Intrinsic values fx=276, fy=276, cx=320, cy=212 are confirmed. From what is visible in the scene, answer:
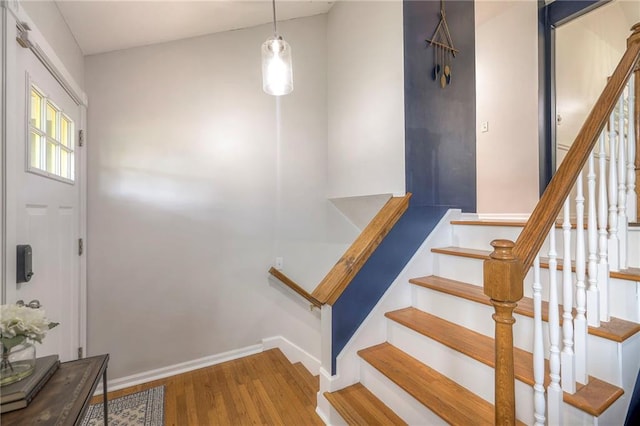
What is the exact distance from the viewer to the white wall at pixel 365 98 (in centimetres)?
191

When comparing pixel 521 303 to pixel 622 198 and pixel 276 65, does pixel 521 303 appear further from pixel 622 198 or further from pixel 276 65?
pixel 276 65

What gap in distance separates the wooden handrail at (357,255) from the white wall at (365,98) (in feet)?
0.70

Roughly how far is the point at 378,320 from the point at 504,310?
3.17ft

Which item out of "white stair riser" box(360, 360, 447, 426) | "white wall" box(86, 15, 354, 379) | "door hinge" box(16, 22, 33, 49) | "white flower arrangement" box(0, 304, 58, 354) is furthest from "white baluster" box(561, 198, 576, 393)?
"door hinge" box(16, 22, 33, 49)

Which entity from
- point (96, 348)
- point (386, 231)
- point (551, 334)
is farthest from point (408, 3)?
point (96, 348)

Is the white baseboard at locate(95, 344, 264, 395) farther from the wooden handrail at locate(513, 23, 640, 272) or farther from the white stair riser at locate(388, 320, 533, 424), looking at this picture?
the wooden handrail at locate(513, 23, 640, 272)

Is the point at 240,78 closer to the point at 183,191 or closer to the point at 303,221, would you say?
the point at 183,191

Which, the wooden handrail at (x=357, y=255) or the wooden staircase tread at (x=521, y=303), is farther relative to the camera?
the wooden handrail at (x=357, y=255)

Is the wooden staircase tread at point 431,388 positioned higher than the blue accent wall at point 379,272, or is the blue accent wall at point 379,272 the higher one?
the blue accent wall at point 379,272

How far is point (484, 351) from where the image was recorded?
4.21 feet

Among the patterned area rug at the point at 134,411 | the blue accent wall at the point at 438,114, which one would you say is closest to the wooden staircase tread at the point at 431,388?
the blue accent wall at the point at 438,114

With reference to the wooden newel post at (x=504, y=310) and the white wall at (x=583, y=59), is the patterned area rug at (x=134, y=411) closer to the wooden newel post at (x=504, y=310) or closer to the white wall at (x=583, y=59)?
the wooden newel post at (x=504, y=310)

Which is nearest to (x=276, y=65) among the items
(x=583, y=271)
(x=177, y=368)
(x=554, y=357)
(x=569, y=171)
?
(x=569, y=171)

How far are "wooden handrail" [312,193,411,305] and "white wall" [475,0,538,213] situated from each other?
6.03 ft
